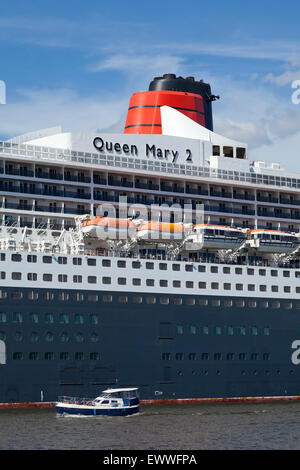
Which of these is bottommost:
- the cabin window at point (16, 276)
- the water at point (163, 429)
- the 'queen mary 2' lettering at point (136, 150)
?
the water at point (163, 429)

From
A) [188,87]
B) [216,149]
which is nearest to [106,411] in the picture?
[216,149]

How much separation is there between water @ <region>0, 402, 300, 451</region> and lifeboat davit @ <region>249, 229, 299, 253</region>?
897 centimetres

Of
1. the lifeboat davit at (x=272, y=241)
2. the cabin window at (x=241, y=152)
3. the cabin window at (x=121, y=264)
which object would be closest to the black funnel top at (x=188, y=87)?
the cabin window at (x=241, y=152)

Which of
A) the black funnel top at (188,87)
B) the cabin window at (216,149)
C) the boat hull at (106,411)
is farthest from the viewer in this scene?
the black funnel top at (188,87)

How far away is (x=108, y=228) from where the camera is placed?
45094 millimetres

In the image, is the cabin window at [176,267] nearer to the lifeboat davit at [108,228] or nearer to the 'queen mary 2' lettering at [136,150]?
the lifeboat davit at [108,228]

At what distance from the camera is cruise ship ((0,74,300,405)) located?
41688 millimetres

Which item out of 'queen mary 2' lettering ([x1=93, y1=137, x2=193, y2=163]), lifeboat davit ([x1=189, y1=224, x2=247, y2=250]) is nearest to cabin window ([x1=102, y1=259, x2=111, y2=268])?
lifeboat davit ([x1=189, y1=224, x2=247, y2=250])

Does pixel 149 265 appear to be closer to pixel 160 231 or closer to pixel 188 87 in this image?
pixel 160 231

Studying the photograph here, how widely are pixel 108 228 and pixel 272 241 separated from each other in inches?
378

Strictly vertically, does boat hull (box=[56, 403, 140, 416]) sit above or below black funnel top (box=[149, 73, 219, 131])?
below

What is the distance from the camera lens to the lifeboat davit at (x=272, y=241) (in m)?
48.9

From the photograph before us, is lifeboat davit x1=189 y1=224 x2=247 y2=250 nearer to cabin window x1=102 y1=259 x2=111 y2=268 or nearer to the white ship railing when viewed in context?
the white ship railing

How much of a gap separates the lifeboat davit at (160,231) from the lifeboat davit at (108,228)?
51cm
